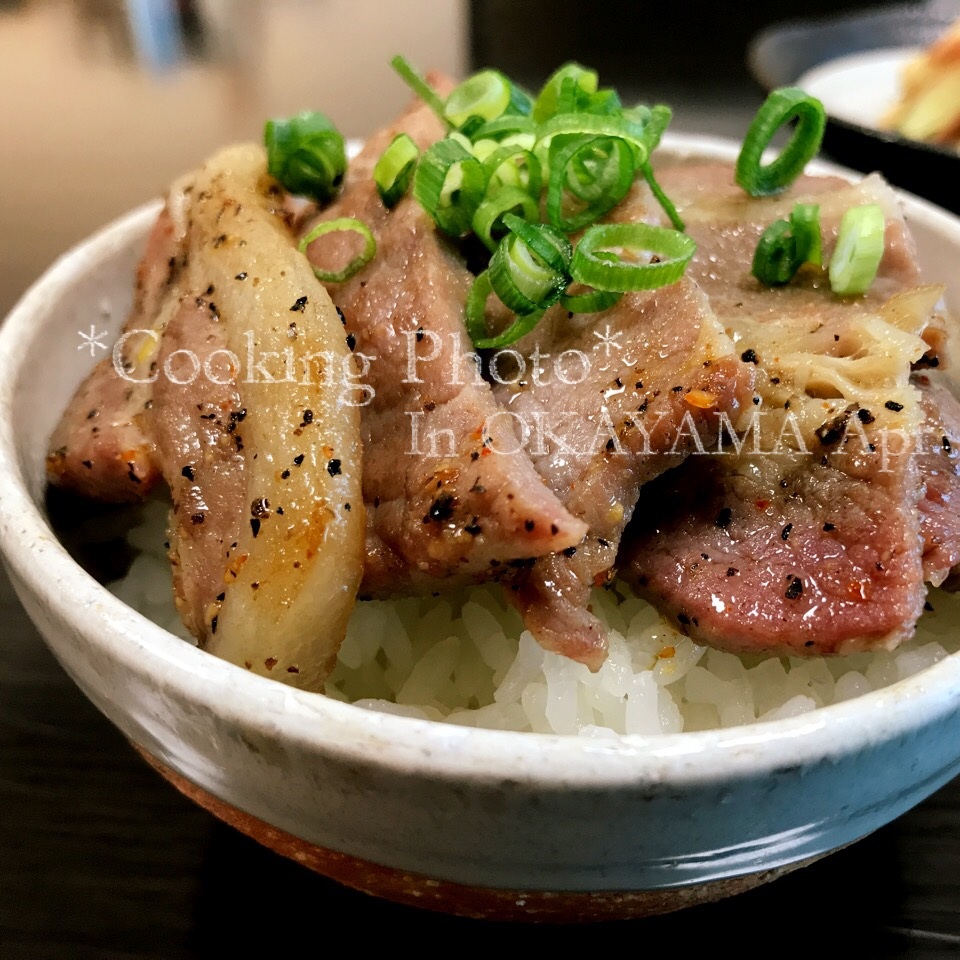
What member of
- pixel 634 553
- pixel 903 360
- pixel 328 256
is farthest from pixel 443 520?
pixel 903 360

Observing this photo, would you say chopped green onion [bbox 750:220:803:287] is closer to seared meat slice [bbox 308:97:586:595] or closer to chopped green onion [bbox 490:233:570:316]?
chopped green onion [bbox 490:233:570:316]

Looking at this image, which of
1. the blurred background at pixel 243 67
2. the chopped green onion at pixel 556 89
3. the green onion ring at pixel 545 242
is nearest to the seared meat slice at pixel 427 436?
the green onion ring at pixel 545 242

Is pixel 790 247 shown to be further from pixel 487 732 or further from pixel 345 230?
pixel 487 732

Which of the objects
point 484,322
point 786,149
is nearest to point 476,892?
point 484,322

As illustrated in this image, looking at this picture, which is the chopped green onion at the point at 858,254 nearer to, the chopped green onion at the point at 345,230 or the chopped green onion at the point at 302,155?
the chopped green onion at the point at 345,230

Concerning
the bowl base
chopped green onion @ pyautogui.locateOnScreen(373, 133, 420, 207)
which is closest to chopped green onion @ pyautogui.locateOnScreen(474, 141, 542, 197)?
chopped green onion @ pyautogui.locateOnScreen(373, 133, 420, 207)

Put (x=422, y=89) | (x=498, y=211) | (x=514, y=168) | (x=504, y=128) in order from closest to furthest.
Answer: (x=498, y=211)
(x=514, y=168)
(x=504, y=128)
(x=422, y=89)

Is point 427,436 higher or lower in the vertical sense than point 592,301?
lower
